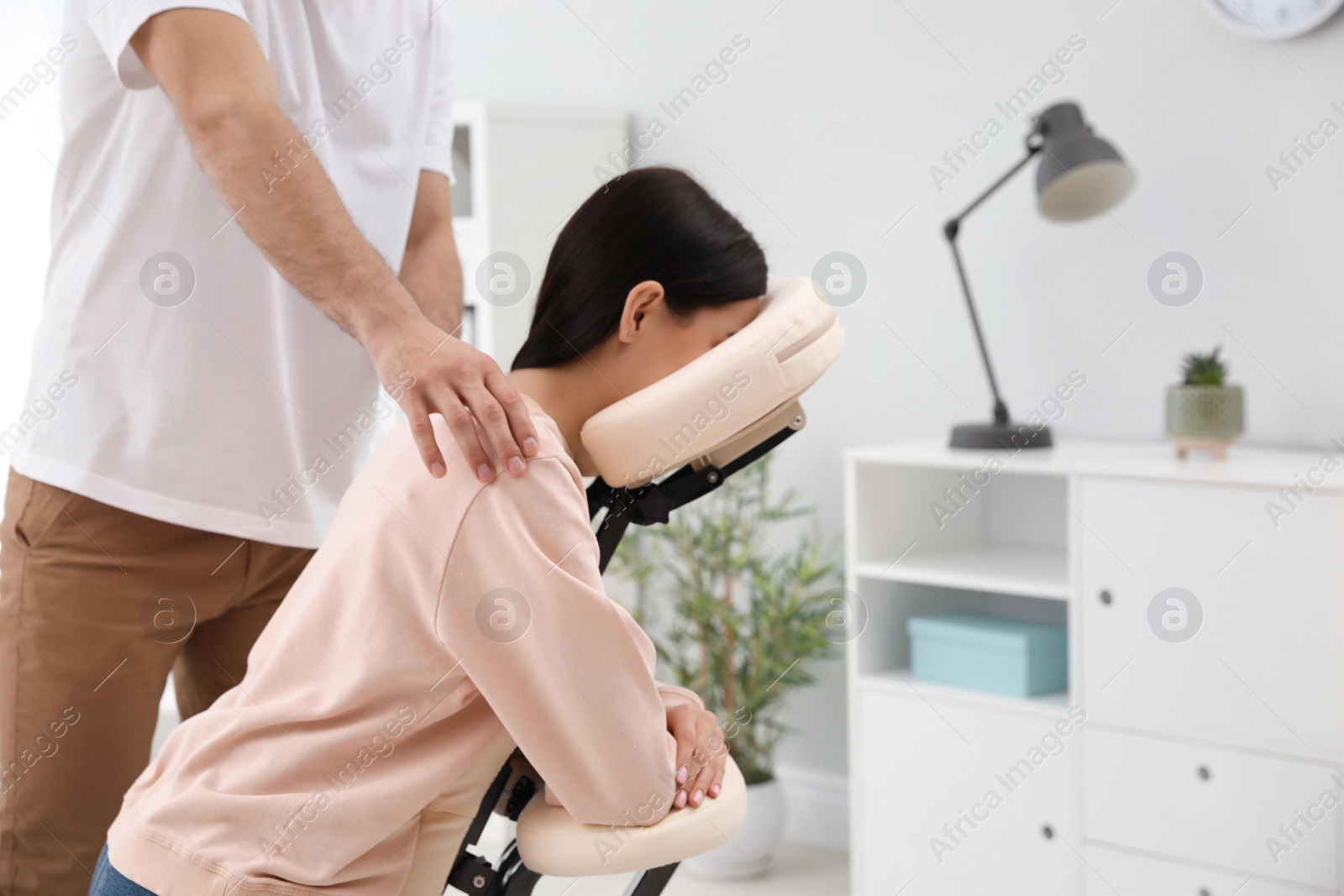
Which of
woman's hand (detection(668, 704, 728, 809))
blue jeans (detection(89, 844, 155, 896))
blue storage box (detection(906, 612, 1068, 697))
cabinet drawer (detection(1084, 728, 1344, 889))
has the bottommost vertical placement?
cabinet drawer (detection(1084, 728, 1344, 889))

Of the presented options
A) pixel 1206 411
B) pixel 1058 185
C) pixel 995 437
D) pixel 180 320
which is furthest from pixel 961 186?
pixel 180 320

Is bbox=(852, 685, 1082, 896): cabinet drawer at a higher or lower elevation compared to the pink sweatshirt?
lower

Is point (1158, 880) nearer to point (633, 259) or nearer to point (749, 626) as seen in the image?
point (749, 626)

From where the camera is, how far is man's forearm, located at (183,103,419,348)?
105 centimetres

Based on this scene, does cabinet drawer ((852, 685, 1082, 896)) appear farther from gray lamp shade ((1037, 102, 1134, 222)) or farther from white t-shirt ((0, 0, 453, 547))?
white t-shirt ((0, 0, 453, 547))

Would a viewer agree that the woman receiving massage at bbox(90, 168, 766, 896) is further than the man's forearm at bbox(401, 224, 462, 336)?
No

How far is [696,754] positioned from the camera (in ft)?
3.62

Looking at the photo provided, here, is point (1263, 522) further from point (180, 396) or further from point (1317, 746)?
point (180, 396)

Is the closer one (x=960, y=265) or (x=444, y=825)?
(x=444, y=825)

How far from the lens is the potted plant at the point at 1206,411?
211 centimetres

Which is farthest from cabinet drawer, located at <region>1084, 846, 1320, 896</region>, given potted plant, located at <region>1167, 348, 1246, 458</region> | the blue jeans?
the blue jeans

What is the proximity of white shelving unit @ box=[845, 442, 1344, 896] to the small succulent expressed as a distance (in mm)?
147

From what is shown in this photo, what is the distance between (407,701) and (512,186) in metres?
2.12

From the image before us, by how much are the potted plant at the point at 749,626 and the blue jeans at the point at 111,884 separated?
181 centimetres
